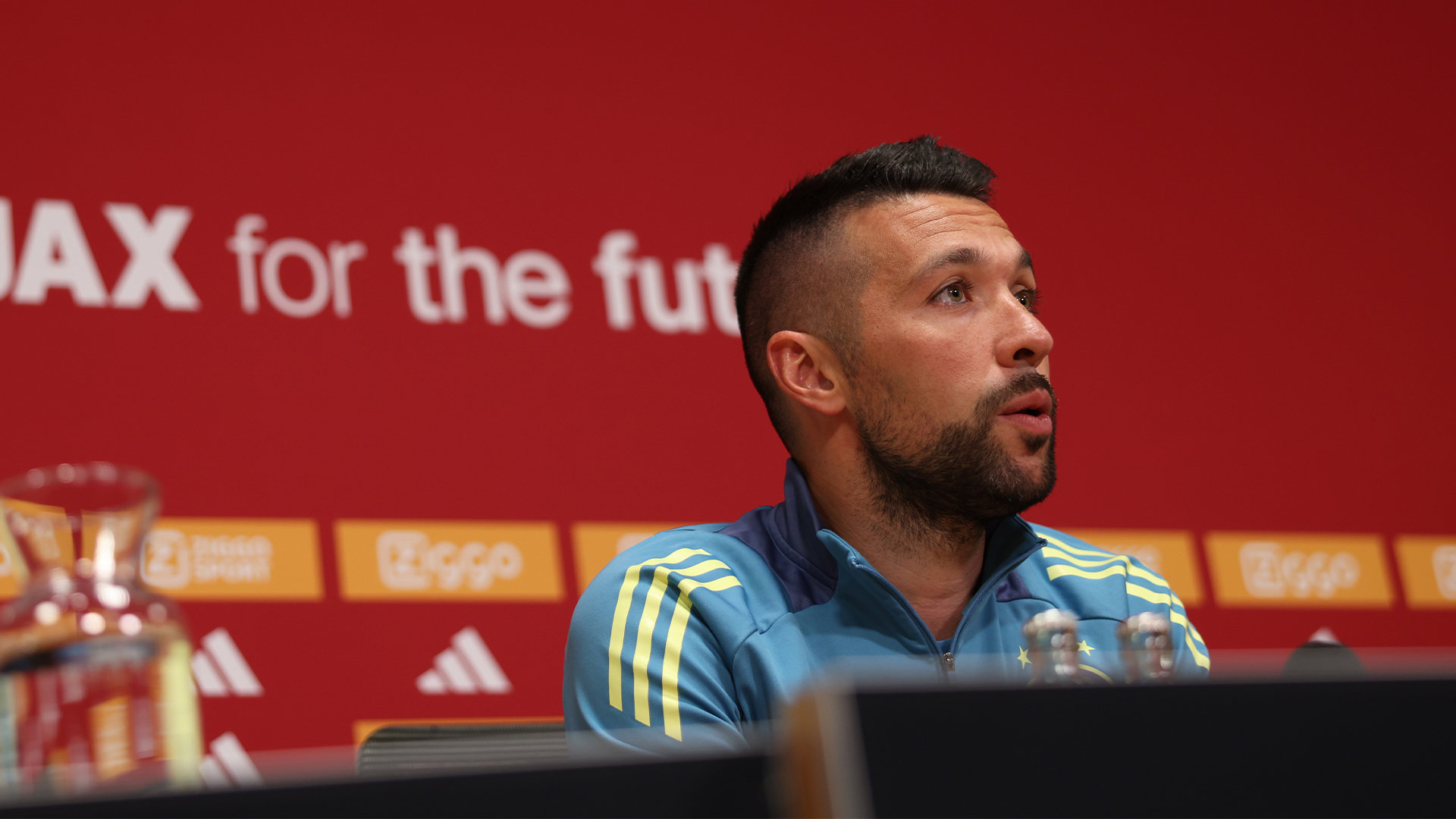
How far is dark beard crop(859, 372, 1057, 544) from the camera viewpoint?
121cm

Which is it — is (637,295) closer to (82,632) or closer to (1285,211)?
(1285,211)

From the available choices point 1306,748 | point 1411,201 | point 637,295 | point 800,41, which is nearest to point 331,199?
point 637,295

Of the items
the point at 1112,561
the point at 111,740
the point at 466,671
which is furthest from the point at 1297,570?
the point at 111,740

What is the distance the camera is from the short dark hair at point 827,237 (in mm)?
1335

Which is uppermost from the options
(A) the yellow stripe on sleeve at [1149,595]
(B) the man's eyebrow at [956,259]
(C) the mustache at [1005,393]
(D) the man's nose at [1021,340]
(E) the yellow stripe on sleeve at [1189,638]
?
(B) the man's eyebrow at [956,259]

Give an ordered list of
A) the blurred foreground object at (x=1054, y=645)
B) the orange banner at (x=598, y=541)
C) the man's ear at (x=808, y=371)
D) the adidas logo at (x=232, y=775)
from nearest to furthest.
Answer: the adidas logo at (x=232, y=775)
the blurred foreground object at (x=1054, y=645)
the man's ear at (x=808, y=371)
the orange banner at (x=598, y=541)

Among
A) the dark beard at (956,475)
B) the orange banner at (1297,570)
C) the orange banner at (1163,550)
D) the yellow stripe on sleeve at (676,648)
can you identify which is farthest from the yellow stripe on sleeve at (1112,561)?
the orange banner at (1297,570)

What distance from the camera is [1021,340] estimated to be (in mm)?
1229

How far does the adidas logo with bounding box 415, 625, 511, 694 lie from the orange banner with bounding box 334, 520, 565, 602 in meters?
0.06

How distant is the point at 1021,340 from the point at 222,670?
41.3 inches

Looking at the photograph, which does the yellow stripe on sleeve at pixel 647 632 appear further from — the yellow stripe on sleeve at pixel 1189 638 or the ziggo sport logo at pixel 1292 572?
the ziggo sport logo at pixel 1292 572

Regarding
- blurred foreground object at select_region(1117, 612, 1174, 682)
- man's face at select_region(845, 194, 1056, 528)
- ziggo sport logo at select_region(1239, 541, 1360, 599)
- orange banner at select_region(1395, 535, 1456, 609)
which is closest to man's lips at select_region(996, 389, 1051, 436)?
man's face at select_region(845, 194, 1056, 528)

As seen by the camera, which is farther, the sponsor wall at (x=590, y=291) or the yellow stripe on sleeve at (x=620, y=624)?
the sponsor wall at (x=590, y=291)

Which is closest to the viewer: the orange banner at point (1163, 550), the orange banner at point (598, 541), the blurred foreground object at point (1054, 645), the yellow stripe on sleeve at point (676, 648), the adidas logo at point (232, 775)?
the adidas logo at point (232, 775)
